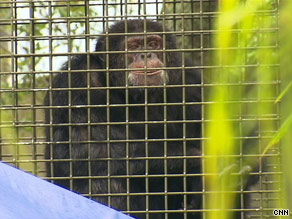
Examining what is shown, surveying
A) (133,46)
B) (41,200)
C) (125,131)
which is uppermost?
(133,46)

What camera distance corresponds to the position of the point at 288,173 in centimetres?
108

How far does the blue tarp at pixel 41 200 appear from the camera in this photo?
210 cm

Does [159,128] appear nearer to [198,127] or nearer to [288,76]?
[198,127]

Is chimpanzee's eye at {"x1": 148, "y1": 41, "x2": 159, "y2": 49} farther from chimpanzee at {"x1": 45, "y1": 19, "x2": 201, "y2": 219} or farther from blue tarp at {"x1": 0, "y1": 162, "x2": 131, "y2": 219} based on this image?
blue tarp at {"x1": 0, "y1": 162, "x2": 131, "y2": 219}

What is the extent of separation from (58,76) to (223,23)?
3228 millimetres

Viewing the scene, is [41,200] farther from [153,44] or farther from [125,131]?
[153,44]

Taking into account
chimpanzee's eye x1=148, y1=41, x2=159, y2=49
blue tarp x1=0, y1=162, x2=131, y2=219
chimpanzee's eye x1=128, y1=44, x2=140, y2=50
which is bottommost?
blue tarp x1=0, y1=162, x2=131, y2=219

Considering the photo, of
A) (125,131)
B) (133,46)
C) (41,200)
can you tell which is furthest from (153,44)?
(41,200)

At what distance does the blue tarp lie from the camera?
6.89 feet

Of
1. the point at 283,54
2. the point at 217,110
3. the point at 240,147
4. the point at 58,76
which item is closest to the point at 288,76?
the point at 283,54

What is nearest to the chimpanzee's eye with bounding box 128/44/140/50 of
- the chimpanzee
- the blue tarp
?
the chimpanzee

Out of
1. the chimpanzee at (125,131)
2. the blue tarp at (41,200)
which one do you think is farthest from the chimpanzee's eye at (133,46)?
the blue tarp at (41,200)

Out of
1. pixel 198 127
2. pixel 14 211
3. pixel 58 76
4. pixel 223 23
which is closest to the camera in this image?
pixel 223 23

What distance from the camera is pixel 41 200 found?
85.2 inches
